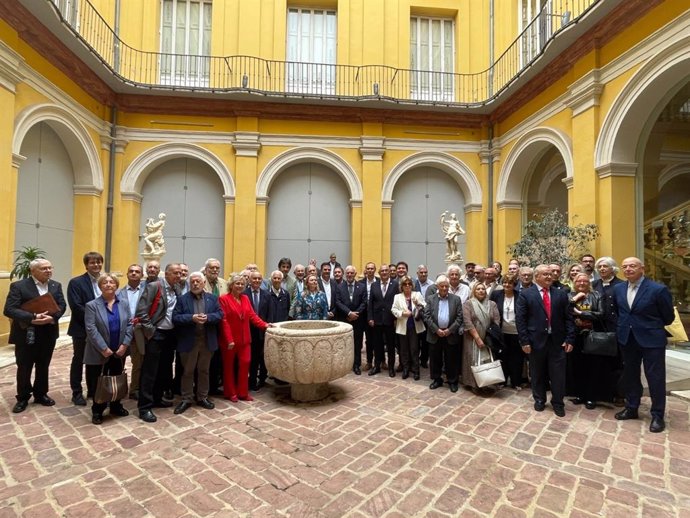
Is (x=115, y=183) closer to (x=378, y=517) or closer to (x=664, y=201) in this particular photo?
(x=378, y=517)

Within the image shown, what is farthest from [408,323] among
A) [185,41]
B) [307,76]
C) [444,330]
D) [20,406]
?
[185,41]

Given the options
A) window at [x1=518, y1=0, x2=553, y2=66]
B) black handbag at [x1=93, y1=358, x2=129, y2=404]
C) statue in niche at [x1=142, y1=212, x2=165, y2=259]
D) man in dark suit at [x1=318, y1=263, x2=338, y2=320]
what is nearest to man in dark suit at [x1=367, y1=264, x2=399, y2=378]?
man in dark suit at [x1=318, y1=263, x2=338, y2=320]

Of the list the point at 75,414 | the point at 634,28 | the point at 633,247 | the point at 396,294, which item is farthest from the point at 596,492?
the point at 634,28

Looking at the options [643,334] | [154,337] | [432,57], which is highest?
[432,57]

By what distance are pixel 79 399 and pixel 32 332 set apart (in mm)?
917

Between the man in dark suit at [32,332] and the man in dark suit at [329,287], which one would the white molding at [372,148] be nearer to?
the man in dark suit at [329,287]

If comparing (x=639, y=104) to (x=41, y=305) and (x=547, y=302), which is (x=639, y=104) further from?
(x=41, y=305)

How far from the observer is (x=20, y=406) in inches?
164

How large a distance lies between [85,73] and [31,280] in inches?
293

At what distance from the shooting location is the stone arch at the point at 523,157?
868 centimetres

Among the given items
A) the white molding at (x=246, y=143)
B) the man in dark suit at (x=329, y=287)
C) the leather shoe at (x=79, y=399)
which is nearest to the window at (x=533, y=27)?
the white molding at (x=246, y=143)

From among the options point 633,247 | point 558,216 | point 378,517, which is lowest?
point 378,517

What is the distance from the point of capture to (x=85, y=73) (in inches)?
366

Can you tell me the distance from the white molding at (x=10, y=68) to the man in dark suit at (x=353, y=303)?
23.4 feet
